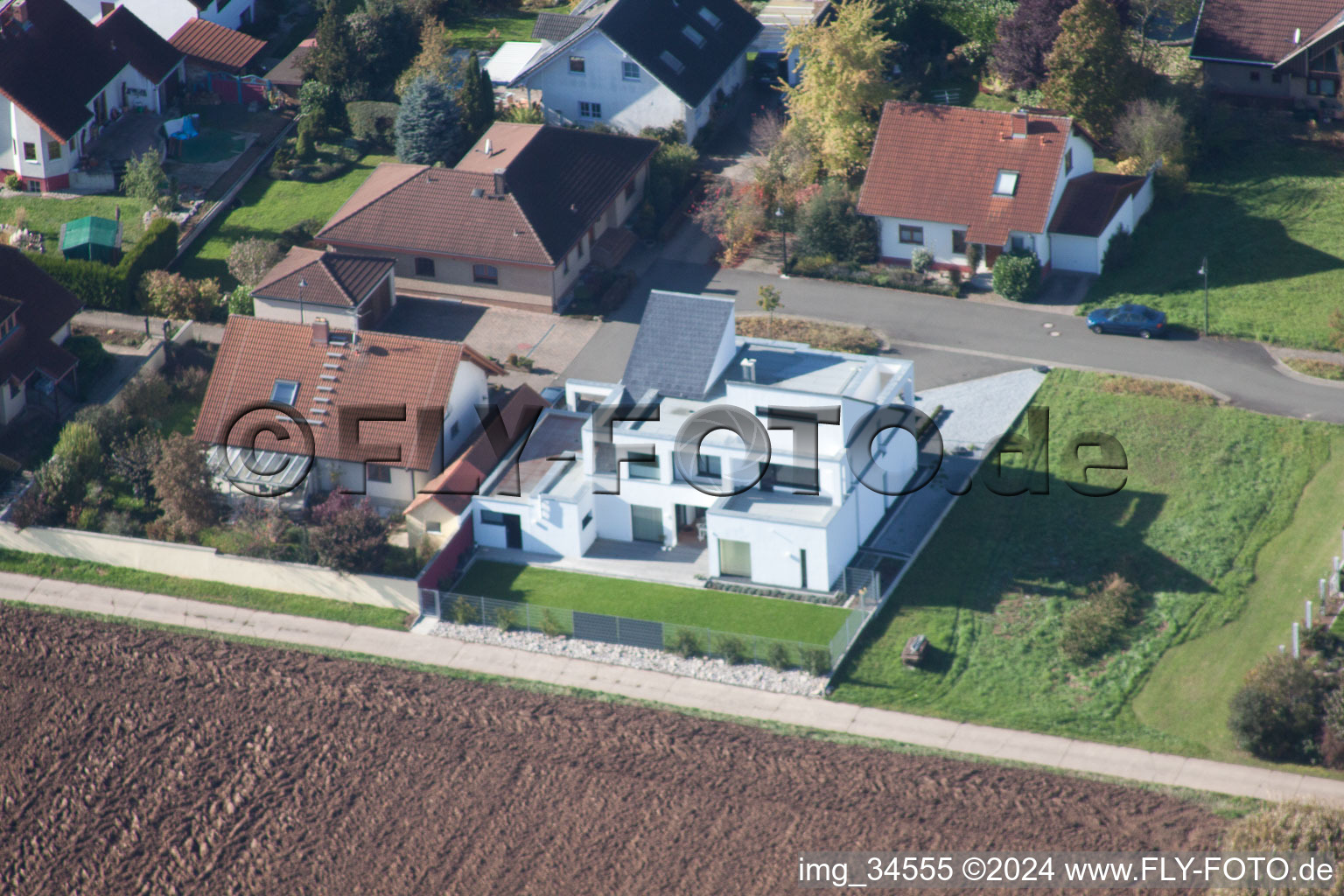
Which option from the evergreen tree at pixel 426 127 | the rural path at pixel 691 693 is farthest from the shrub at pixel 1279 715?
the evergreen tree at pixel 426 127

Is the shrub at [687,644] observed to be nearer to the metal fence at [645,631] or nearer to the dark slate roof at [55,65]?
the metal fence at [645,631]

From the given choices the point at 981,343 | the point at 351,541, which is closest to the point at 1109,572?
the point at 981,343

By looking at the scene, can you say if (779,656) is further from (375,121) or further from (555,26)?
(555,26)

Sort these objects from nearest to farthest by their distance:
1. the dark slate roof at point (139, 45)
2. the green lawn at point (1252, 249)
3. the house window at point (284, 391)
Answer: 1. the house window at point (284, 391)
2. the green lawn at point (1252, 249)
3. the dark slate roof at point (139, 45)

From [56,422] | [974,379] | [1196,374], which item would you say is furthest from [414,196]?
[1196,374]

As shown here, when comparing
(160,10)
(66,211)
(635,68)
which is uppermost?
(160,10)

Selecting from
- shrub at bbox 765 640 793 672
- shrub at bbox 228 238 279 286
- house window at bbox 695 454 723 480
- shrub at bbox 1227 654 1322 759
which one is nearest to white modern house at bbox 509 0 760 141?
shrub at bbox 228 238 279 286

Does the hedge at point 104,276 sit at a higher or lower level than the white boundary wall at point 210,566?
higher
